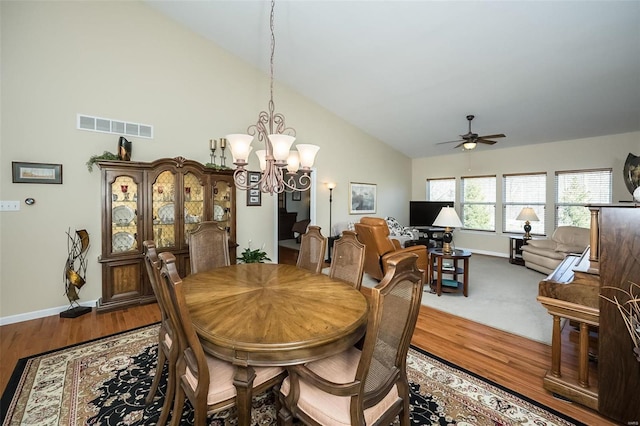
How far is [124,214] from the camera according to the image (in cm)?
346

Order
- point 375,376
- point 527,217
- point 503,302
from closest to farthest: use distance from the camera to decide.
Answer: point 375,376, point 503,302, point 527,217

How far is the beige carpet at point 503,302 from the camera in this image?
9.73ft

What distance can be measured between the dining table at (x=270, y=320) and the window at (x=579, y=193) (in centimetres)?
632

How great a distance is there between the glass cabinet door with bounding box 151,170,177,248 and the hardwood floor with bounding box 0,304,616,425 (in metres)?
0.89

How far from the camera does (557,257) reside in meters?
4.77

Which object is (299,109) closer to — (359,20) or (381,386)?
(359,20)

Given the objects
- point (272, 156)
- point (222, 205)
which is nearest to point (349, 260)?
point (272, 156)

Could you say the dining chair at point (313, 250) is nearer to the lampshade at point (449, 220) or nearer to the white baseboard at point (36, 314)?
the lampshade at point (449, 220)

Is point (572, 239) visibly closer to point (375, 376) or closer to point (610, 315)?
point (610, 315)

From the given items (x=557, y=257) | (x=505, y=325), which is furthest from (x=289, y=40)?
(x=557, y=257)

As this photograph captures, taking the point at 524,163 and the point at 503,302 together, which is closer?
the point at 503,302

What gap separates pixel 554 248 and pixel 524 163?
7.34 feet

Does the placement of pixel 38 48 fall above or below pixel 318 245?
above

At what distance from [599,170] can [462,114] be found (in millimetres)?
3060
